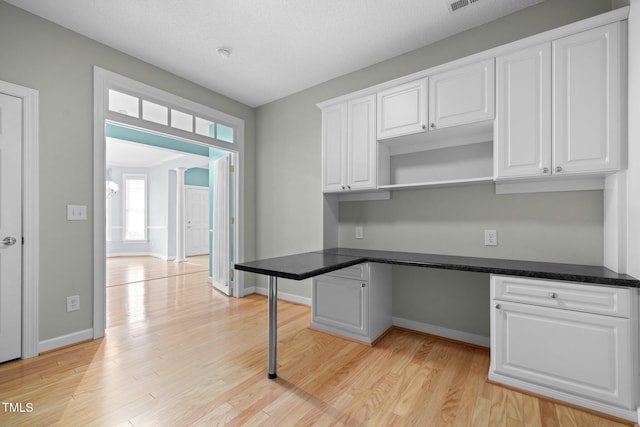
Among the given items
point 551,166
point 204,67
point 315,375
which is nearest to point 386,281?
point 315,375

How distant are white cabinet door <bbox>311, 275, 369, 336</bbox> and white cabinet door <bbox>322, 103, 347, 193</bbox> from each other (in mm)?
960

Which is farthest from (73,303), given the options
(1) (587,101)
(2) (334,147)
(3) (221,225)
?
(1) (587,101)

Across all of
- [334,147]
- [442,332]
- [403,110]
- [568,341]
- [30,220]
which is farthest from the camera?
[334,147]

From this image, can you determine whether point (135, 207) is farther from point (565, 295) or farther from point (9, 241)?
point (565, 295)

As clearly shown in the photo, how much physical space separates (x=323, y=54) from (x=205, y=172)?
6.75m

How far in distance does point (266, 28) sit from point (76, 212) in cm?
238

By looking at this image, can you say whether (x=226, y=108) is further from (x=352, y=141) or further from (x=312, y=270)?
(x=312, y=270)

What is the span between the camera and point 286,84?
365 centimetres

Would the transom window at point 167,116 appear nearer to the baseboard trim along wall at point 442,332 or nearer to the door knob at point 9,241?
the door knob at point 9,241

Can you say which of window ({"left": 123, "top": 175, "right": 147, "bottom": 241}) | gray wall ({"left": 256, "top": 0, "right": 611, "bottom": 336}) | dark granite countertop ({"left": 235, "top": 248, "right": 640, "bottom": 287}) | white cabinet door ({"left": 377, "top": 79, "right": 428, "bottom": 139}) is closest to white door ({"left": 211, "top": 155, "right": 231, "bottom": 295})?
gray wall ({"left": 256, "top": 0, "right": 611, "bottom": 336})

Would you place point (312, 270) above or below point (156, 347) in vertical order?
above

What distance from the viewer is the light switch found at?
2.55m

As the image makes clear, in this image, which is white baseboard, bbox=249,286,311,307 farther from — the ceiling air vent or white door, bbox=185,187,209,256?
white door, bbox=185,187,209,256

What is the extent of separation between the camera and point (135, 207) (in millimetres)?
8734
